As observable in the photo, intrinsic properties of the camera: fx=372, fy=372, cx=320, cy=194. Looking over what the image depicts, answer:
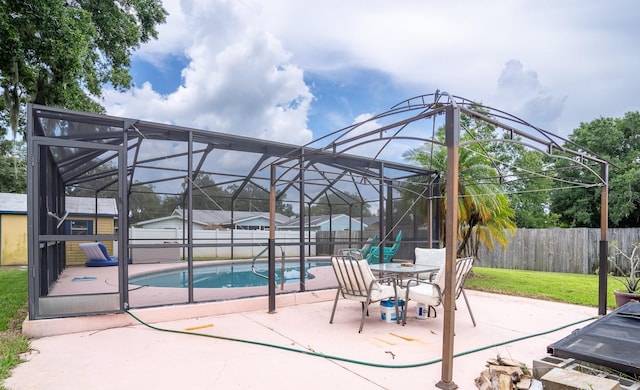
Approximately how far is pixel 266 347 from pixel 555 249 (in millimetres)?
10790

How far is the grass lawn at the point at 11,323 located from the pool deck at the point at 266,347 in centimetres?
12

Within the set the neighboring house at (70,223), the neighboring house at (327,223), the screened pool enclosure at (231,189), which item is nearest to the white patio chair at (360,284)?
the screened pool enclosure at (231,189)

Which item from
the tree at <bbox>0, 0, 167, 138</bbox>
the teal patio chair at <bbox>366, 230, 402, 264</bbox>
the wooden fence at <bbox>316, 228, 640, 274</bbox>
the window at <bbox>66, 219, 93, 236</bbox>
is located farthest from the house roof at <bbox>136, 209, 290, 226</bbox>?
the teal patio chair at <bbox>366, 230, 402, 264</bbox>

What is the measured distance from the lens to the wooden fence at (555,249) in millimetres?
10711

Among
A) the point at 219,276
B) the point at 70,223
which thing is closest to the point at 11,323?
the point at 70,223

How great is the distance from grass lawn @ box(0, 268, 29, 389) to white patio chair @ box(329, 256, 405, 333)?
333 centimetres

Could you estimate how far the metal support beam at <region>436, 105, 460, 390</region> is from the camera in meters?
2.88

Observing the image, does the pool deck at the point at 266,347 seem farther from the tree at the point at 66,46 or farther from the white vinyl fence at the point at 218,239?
the tree at the point at 66,46

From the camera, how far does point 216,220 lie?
11.6m

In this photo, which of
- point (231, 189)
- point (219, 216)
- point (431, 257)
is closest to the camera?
point (431, 257)

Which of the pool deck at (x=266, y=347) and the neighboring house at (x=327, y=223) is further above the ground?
the neighboring house at (x=327, y=223)

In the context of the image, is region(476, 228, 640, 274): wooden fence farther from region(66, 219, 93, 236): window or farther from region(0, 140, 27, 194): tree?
region(0, 140, 27, 194): tree

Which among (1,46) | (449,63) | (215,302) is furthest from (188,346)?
(449,63)

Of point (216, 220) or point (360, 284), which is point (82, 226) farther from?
point (360, 284)
